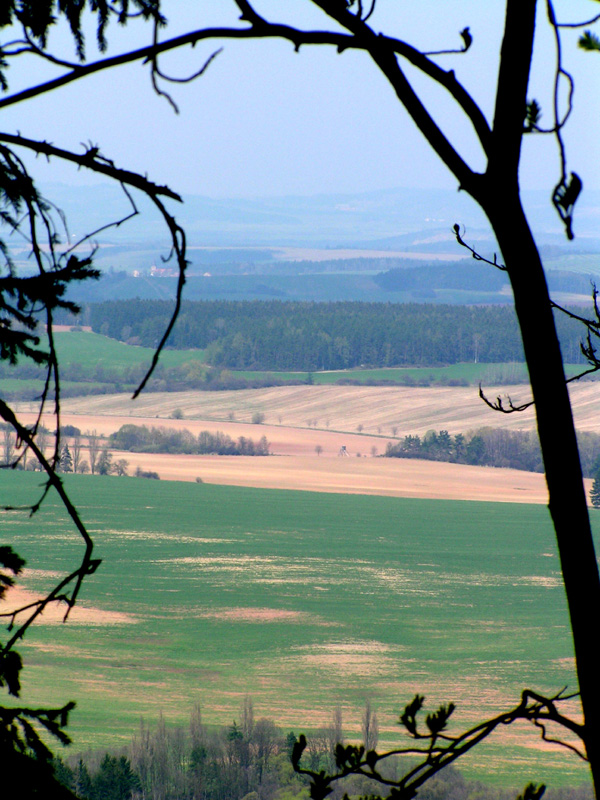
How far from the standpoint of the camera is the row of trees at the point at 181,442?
298 ft

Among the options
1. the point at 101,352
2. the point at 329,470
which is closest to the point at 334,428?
the point at 329,470

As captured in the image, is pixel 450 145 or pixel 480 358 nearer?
pixel 450 145

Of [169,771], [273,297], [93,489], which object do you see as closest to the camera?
[169,771]

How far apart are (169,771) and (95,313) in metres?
90.3

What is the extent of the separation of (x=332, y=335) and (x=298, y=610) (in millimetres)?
66201

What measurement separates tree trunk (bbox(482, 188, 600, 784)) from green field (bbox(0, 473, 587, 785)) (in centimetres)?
4250

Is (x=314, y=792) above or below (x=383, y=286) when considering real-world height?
below

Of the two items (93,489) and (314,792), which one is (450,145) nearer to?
(314,792)

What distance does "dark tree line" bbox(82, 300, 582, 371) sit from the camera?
116 m

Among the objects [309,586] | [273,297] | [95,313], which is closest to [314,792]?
[309,586]

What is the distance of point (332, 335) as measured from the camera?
407 ft

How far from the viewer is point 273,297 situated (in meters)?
181

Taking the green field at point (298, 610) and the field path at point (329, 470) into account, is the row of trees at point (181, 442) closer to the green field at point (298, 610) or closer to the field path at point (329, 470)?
the field path at point (329, 470)

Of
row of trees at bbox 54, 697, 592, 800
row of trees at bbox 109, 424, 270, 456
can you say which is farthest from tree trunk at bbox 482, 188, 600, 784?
row of trees at bbox 109, 424, 270, 456
